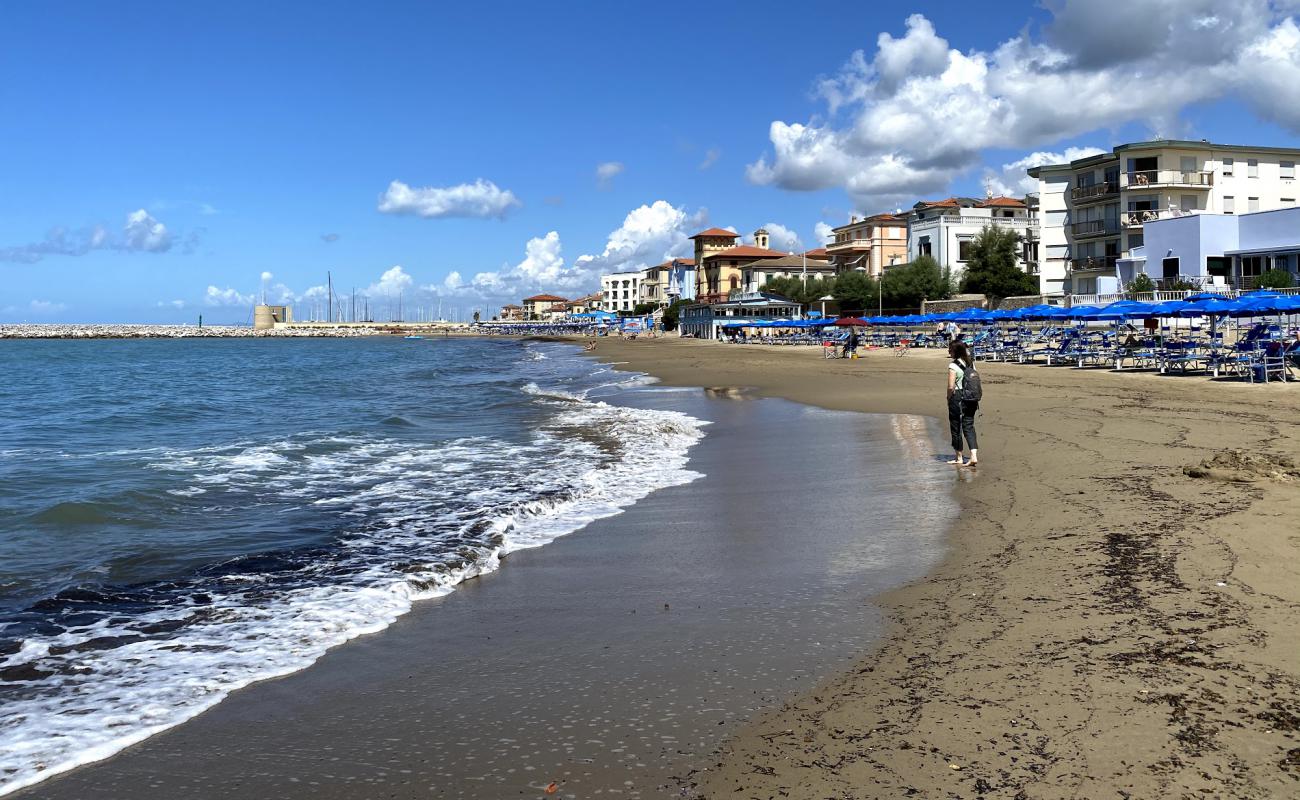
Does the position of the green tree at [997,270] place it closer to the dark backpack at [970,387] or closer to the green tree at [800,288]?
the green tree at [800,288]

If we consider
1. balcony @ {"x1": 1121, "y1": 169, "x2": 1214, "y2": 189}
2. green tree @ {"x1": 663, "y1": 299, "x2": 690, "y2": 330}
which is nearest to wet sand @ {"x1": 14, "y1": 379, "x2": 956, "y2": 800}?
balcony @ {"x1": 1121, "y1": 169, "x2": 1214, "y2": 189}

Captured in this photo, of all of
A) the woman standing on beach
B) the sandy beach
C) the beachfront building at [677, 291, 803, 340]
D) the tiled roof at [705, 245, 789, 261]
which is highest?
the tiled roof at [705, 245, 789, 261]

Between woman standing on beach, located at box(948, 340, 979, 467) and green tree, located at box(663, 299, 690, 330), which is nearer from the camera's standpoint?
woman standing on beach, located at box(948, 340, 979, 467)

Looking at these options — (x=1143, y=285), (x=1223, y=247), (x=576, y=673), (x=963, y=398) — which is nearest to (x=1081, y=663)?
(x=576, y=673)

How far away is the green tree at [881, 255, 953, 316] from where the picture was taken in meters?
65.0

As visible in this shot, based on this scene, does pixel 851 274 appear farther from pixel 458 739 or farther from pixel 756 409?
pixel 458 739

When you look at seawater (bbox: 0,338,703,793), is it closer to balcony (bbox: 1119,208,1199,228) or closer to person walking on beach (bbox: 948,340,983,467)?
person walking on beach (bbox: 948,340,983,467)

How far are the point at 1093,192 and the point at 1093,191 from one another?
0.06 metres

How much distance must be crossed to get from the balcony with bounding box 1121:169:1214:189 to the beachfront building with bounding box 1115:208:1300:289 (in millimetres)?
4330

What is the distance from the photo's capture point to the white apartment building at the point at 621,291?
619 ft

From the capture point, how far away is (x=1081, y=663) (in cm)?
439

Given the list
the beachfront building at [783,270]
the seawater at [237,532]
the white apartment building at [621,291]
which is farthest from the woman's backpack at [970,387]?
the white apartment building at [621,291]

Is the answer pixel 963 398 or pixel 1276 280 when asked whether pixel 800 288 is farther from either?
pixel 963 398

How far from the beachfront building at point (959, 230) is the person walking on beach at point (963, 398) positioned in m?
60.8
